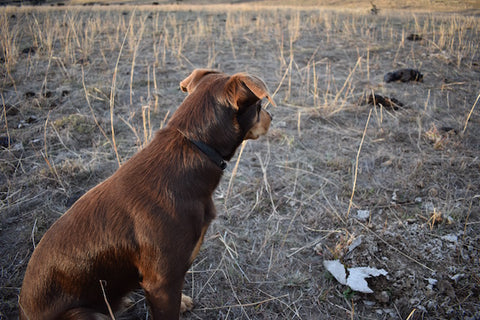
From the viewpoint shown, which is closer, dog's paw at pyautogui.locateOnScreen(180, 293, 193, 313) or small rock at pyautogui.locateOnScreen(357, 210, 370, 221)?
dog's paw at pyautogui.locateOnScreen(180, 293, 193, 313)

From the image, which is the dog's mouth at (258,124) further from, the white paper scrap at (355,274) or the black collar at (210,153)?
the white paper scrap at (355,274)

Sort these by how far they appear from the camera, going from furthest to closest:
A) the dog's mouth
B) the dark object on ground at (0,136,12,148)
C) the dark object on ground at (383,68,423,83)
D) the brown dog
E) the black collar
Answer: the dark object on ground at (383,68,423,83)
the dark object on ground at (0,136,12,148)
the dog's mouth
the black collar
the brown dog

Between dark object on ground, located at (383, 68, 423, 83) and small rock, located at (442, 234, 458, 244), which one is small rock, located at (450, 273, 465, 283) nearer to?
small rock, located at (442, 234, 458, 244)

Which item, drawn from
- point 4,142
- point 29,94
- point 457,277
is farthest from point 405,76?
point 29,94

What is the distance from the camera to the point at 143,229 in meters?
1.72

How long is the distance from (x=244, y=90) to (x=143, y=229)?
106cm

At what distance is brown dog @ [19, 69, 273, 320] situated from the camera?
5.48 ft

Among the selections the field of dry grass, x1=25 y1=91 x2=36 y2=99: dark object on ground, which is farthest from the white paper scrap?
x1=25 y1=91 x2=36 y2=99: dark object on ground

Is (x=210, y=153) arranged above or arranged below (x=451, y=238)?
above

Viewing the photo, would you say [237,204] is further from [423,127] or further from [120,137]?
[423,127]

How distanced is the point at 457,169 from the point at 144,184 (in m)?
3.87

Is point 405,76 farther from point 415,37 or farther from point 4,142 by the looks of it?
point 4,142

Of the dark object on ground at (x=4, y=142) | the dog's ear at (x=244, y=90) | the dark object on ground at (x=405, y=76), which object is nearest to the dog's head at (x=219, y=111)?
the dog's ear at (x=244, y=90)


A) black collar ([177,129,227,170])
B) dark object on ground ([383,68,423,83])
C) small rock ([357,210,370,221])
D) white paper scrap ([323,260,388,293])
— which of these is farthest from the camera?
dark object on ground ([383,68,423,83])
